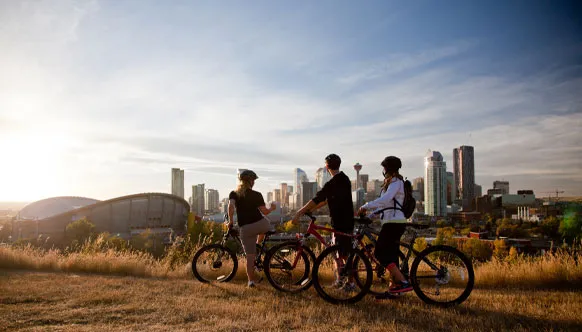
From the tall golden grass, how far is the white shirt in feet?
12.7

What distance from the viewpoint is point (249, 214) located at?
28.5ft

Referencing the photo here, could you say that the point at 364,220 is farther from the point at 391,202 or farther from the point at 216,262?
the point at 216,262

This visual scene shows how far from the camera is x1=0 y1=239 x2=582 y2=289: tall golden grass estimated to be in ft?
31.1

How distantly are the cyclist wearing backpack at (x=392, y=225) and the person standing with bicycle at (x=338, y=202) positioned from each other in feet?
2.09

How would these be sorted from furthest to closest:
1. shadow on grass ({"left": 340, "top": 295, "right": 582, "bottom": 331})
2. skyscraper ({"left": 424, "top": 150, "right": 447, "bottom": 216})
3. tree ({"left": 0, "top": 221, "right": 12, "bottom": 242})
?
skyscraper ({"left": 424, "top": 150, "right": 447, "bottom": 216})
tree ({"left": 0, "top": 221, "right": 12, "bottom": 242})
shadow on grass ({"left": 340, "top": 295, "right": 582, "bottom": 331})

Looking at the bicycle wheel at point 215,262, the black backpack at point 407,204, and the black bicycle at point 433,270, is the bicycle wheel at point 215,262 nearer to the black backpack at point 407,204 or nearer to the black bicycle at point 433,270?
the black bicycle at point 433,270

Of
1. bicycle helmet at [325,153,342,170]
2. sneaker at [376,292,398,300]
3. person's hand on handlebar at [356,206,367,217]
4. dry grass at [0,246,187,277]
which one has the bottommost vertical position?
dry grass at [0,246,187,277]

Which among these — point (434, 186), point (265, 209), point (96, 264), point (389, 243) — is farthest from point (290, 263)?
point (434, 186)

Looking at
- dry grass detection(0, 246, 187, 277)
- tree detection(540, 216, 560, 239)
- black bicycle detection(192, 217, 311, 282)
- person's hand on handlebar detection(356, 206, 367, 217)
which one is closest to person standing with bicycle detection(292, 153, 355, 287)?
person's hand on handlebar detection(356, 206, 367, 217)

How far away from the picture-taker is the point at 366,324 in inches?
235

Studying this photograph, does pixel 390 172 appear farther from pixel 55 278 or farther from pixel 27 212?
pixel 27 212

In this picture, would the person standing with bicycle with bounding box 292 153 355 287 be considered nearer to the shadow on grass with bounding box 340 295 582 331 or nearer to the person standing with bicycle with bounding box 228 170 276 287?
the person standing with bicycle with bounding box 228 170 276 287

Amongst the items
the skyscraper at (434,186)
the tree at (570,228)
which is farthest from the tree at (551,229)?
the skyscraper at (434,186)

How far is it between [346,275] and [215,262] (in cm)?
358
